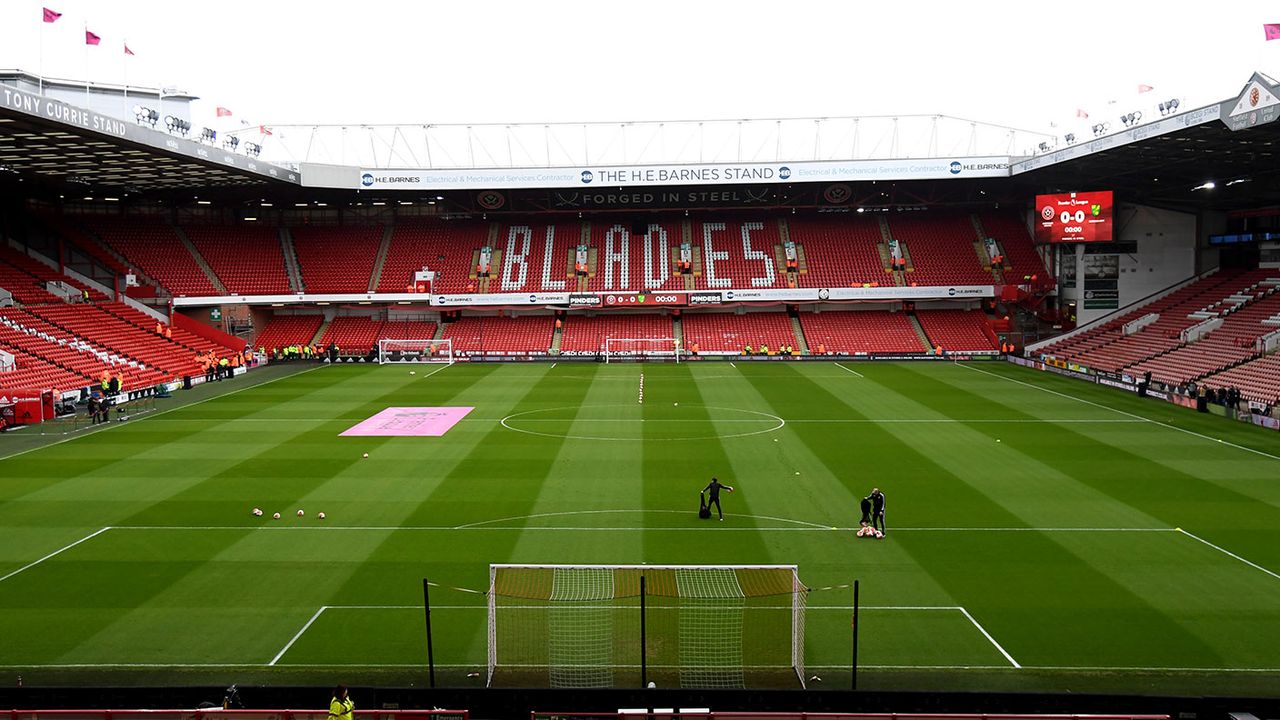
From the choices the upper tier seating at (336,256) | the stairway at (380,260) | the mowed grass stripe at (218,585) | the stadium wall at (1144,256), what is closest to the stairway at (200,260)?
the upper tier seating at (336,256)

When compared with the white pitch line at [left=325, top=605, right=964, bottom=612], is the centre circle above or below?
above

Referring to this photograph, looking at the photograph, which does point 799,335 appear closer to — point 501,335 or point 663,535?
point 501,335

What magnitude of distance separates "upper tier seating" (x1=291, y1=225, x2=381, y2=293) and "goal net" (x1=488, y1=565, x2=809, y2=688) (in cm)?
4881

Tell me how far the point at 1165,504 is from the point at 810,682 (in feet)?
46.4

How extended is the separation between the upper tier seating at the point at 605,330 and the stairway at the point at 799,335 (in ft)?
27.4

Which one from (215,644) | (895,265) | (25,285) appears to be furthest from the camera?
(895,265)

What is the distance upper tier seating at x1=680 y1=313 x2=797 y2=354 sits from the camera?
5878 centimetres

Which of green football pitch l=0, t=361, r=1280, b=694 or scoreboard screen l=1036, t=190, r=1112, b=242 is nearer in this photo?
green football pitch l=0, t=361, r=1280, b=694

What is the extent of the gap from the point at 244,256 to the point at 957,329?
162ft

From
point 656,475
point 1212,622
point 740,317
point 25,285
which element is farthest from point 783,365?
point 25,285

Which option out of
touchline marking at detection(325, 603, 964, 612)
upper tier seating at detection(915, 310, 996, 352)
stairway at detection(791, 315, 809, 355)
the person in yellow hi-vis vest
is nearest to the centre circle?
touchline marking at detection(325, 603, 964, 612)

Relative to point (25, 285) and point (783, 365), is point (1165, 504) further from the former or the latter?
point (25, 285)

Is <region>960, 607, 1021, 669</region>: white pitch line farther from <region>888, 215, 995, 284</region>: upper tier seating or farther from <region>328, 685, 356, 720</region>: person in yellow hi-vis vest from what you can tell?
<region>888, 215, 995, 284</region>: upper tier seating

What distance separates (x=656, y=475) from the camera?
85.5 feet
